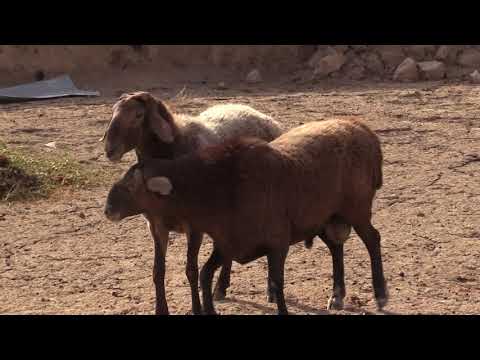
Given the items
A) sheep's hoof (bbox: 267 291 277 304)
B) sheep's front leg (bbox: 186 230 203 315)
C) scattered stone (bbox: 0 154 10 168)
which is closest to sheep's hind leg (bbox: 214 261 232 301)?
sheep's hoof (bbox: 267 291 277 304)

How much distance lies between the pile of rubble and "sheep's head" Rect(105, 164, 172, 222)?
11.7 m

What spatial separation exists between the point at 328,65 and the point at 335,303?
456 inches

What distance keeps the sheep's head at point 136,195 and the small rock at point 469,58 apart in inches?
504

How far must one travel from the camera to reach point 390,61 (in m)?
18.0

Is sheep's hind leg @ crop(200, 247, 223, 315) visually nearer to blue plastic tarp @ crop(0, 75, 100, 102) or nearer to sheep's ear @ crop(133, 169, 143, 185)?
sheep's ear @ crop(133, 169, 143, 185)

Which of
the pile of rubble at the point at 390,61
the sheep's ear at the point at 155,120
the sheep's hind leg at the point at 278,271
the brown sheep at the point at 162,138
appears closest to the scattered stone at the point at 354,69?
the pile of rubble at the point at 390,61

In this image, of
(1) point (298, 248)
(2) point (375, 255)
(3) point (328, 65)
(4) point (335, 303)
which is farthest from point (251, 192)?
(3) point (328, 65)

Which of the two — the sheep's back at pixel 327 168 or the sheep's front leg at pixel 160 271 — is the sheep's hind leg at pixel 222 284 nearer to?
→ the sheep's front leg at pixel 160 271

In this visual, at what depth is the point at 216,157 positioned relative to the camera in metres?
6.38

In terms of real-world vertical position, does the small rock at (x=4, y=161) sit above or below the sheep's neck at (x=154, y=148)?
below

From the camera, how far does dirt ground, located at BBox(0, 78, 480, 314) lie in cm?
699

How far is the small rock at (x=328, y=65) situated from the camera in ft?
58.5

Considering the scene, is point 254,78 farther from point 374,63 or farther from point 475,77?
point 475,77

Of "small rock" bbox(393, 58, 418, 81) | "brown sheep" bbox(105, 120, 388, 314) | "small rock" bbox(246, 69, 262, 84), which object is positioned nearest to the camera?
"brown sheep" bbox(105, 120, 388, 314)
